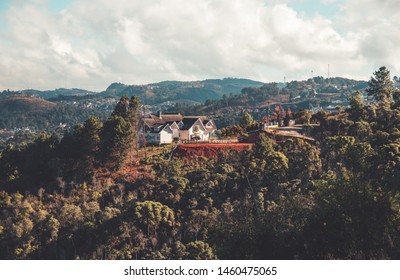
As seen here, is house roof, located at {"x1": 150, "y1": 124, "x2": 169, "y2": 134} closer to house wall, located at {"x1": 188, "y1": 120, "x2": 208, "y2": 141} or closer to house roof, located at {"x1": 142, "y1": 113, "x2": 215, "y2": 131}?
house roof, located at {"x1": 142, "y1": 113, "x2": 215, "y2": 131}

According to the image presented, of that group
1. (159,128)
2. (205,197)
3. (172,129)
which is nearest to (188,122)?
(172,129)

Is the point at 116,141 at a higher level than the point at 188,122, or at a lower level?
lower

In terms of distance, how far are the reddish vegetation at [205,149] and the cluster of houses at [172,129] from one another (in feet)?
29.6

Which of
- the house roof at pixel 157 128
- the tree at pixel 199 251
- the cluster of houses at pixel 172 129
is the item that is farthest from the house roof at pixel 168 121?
the tree at pixel 199 251

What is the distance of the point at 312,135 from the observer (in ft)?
149

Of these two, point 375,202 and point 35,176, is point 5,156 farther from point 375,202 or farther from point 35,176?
point 375,202

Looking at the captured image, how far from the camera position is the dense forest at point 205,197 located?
15.0m

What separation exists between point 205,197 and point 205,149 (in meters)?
11.8

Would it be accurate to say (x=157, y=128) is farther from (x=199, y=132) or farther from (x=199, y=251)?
(x=199, y=251)

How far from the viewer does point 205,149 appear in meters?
43.6

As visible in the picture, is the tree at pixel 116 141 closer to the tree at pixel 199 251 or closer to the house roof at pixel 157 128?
the house roof at pixel 157 128

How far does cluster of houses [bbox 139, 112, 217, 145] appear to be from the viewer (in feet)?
176

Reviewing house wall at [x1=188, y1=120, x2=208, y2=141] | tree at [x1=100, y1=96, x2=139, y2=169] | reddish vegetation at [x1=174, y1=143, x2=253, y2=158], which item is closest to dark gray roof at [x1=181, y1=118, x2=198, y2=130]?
house wall at [x1=188, y1=120, x2=208, y2=141]

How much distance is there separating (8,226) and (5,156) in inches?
582
